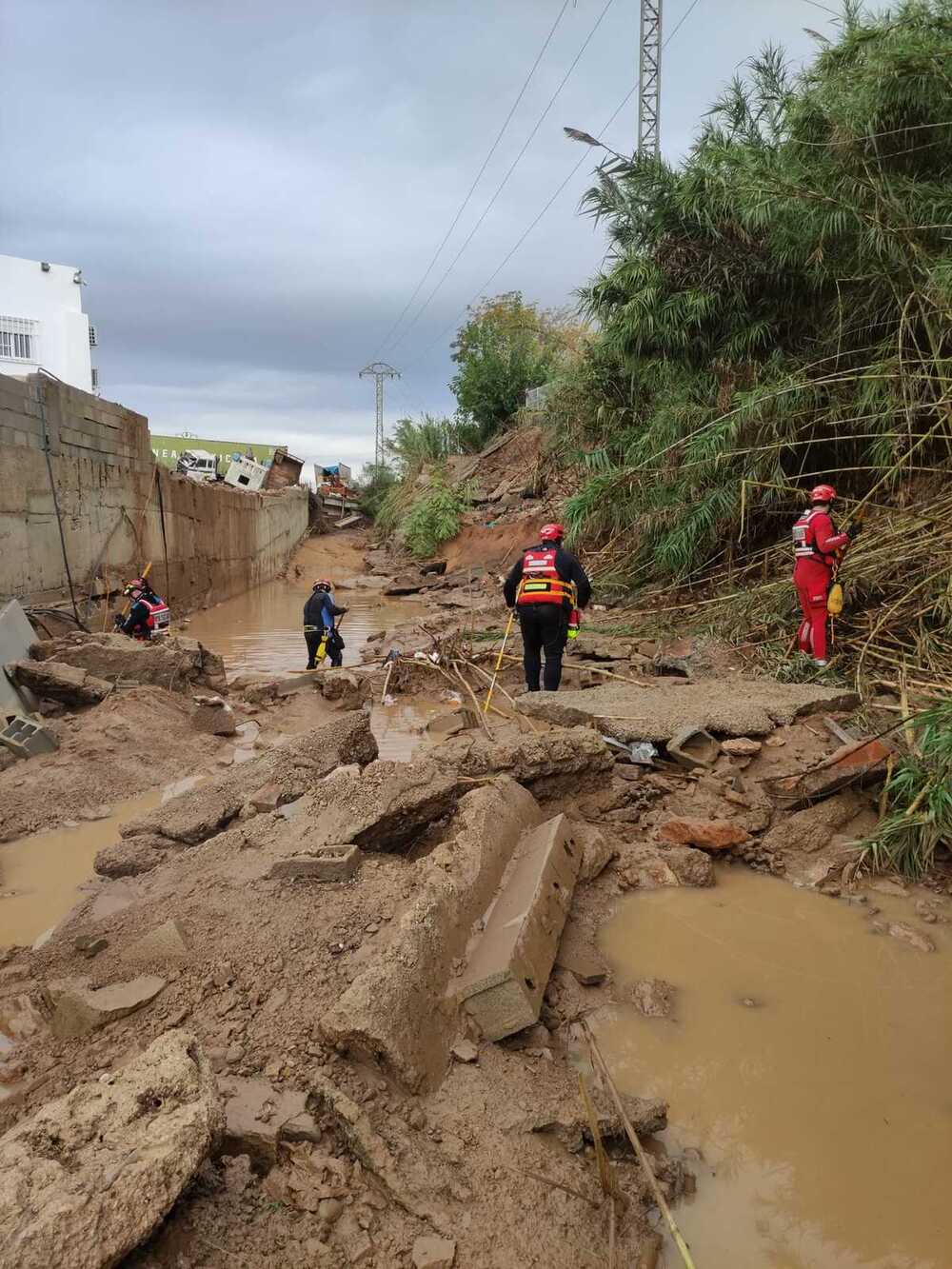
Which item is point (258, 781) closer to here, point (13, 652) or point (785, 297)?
point (13, 652)

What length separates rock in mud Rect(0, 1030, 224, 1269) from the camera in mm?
1468

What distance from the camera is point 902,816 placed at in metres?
4.01

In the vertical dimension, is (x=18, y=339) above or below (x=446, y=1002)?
above

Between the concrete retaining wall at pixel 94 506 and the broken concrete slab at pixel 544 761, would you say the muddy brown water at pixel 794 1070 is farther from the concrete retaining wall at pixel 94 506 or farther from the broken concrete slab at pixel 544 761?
the concrete retaining wall at pixel 94 506

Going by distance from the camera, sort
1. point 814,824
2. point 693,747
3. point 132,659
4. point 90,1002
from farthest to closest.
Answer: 1. point 132,659
2. point 693,747
3. point 814,824
4. point 90,1002

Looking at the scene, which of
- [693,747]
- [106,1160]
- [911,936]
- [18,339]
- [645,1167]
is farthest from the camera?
[18,339]

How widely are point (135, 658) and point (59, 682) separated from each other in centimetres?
85

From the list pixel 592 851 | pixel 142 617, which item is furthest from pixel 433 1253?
pixel 142 617

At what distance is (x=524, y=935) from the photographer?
2.85m

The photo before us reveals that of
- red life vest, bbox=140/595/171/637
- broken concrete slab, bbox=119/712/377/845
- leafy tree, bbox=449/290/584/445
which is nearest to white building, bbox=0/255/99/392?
leafy tree, bbox=449/290/584/445

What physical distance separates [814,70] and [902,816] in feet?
32.9

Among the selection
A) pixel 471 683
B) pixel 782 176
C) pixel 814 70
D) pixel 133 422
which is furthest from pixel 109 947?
pixel 814 70

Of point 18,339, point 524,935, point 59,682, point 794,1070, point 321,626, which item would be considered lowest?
point 794,1070

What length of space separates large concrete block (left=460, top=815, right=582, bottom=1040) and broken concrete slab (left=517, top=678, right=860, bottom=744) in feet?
5.62
